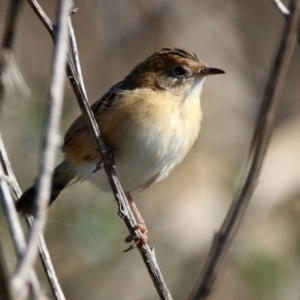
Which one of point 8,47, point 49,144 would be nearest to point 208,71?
point 8,47

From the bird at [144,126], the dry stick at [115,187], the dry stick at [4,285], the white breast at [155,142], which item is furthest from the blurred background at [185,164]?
the dry stick at [4,285]

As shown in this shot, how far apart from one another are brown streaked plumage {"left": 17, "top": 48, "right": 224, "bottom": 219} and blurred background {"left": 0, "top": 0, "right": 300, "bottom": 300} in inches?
37.8

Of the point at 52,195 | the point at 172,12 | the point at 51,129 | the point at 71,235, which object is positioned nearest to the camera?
the point at 51,129

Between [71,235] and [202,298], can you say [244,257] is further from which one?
[202,298]

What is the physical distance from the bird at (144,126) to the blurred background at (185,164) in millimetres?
931

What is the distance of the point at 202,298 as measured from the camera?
2.32 metres

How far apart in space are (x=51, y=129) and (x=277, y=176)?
4570 mm

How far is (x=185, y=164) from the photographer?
24.0ft

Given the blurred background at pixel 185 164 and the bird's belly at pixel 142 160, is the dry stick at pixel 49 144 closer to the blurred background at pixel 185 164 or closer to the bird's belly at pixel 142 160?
the bird's belly at pixel 142 160

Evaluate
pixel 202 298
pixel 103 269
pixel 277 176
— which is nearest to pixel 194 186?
pixel 277 176

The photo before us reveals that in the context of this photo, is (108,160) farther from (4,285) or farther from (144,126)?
(4,285)

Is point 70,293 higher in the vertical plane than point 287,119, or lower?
lower

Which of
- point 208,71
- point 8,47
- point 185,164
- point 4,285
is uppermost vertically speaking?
point 8,47

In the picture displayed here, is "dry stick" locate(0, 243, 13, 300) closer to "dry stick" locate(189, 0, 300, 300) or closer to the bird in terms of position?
"dry stick" locate(189, 0, 300, 300)
